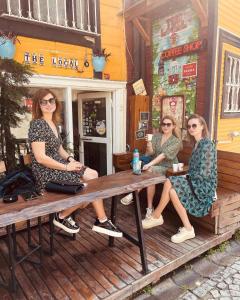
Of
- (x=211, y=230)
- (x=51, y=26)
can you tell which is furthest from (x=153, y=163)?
(x=51, y=26)

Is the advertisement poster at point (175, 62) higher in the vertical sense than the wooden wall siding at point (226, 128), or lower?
higher

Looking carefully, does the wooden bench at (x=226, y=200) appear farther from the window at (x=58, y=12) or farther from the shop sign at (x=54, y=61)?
the window at (x=58, y=12)

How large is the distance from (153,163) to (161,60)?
2228 millimetres

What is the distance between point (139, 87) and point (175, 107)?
853 millimetres

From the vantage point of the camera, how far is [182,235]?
3.13 meters

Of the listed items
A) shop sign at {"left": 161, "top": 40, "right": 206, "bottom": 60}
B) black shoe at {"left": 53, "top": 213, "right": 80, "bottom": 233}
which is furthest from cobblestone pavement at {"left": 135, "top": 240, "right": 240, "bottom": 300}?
shop sign at {"left": 161, "top": 40, "right": 206, "bottom": 60}

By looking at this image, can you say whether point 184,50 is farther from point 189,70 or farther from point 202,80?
point 202,80

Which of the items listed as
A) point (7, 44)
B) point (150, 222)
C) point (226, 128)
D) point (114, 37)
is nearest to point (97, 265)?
point (150, 222)

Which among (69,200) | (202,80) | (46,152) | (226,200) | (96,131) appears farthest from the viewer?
(96,131)

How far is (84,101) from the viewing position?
548cm

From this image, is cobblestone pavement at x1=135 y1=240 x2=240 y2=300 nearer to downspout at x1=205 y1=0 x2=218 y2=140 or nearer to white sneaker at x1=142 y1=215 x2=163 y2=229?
white sneaker at x1=142 y1=215 x2=163 y2=229

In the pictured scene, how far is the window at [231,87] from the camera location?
4549 millimetres

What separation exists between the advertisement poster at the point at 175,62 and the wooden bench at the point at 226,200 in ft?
4.06

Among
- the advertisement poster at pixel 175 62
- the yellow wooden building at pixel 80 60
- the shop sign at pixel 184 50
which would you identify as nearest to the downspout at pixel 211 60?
the shop sign at pixel 184 50
